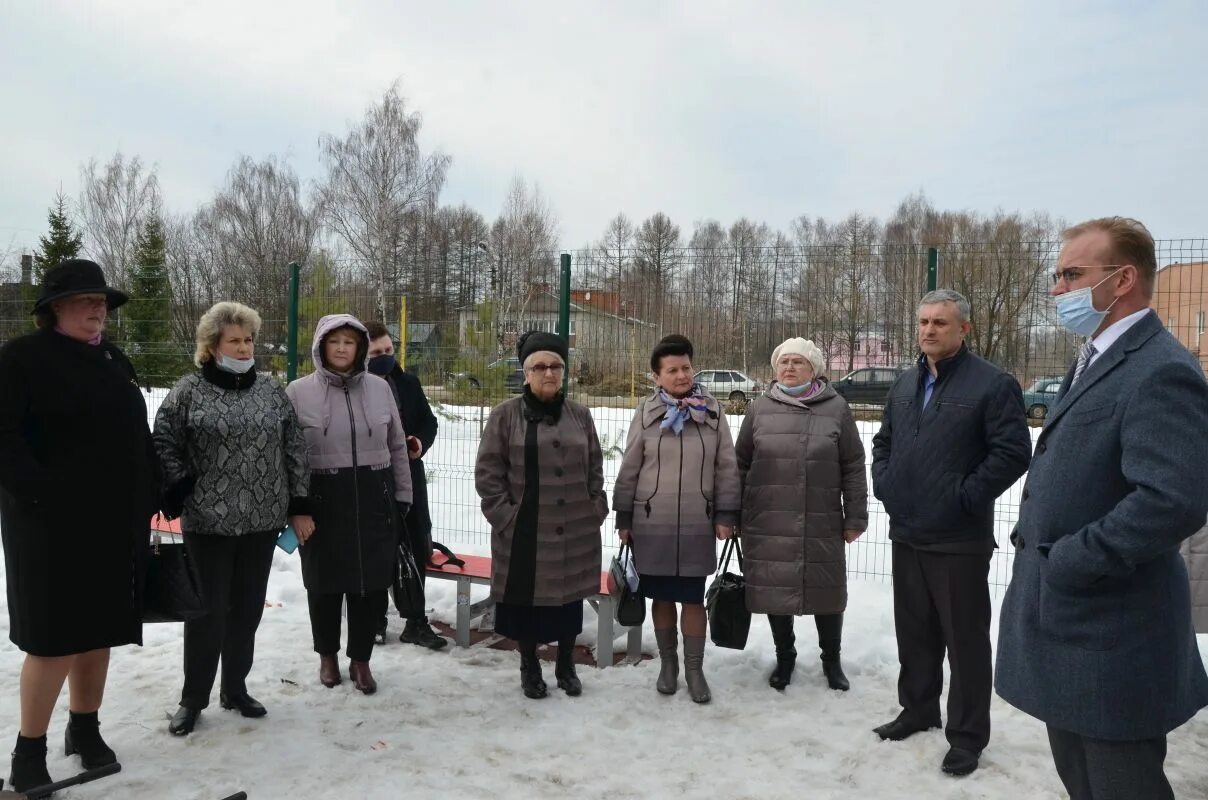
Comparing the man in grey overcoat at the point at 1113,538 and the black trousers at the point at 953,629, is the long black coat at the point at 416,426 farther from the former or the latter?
the man in grey overcoat at the point at 1113,538

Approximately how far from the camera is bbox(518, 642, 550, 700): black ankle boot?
434cm

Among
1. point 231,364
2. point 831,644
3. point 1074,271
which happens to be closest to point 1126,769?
point 1074,271

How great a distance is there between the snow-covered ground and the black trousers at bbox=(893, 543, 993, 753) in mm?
205

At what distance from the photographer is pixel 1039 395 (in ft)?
16.7

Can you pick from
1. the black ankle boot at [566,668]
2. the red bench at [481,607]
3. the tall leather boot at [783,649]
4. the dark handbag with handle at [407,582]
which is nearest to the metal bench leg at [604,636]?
the red bench at [481,607]

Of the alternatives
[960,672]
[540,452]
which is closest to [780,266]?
[540,452]

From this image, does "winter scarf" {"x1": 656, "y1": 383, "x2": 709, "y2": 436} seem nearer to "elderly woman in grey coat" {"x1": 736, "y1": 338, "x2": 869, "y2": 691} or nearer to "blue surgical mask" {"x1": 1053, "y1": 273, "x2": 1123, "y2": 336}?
"elderly woman in grey coat" {"x1": 736, "y1": 338, "x2": 869, "y2": 691}

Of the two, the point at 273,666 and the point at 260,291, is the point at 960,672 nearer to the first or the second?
the point at 273,666

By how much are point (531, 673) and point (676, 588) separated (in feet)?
2.79

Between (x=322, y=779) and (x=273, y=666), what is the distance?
4.62 ft

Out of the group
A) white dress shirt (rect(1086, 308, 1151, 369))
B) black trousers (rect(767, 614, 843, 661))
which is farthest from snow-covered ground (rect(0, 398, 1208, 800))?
white dress shirt (rect(1086, 308, 1151, 369))

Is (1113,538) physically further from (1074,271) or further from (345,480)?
(345,480)

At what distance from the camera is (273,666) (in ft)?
15.1

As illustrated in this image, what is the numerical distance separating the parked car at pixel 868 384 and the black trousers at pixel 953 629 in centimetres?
182
